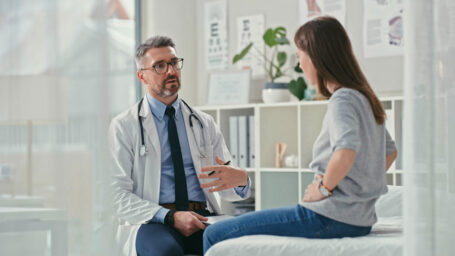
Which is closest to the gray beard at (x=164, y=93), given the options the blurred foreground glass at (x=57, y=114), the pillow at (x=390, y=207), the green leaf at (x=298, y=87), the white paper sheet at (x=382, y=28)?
the pillow at (x=390, y=207)

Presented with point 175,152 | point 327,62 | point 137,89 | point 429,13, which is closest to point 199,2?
point 137,89

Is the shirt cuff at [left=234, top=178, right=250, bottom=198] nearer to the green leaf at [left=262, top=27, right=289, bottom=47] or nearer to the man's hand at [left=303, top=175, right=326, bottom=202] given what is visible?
the man's hand at [left=303, top=175, right=326, bottom=202]

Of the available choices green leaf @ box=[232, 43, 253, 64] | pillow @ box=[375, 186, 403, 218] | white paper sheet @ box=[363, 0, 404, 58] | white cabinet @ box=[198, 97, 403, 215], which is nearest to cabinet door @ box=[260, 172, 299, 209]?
white cabinet @ box=[198, 97, 403, 215]

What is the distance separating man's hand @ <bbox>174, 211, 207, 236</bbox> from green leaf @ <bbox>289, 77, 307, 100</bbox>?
6.49 ft

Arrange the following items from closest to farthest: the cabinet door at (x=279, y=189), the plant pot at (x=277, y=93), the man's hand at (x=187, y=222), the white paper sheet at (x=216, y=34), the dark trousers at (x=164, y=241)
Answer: the dark trousers at (x=164, y=241)
the man's hand at (x=187, y=222)
the cabinet door at (x=279, y=189)
the plant pot at (x=277, y=93)
the white paper sheet at (x=216, y=34)

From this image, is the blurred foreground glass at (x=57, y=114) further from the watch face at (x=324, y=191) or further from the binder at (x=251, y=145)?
the binder at (x=251, y=145)

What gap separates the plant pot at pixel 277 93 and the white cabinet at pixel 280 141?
49mm

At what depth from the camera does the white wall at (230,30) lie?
387cm

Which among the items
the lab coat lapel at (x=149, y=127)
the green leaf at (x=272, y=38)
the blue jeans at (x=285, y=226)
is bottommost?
the blue jeans at (x=285, y=226)

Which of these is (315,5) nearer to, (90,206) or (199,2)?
(199,2)

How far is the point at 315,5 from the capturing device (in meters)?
4.18

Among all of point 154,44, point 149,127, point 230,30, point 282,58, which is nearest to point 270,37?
point 282,58

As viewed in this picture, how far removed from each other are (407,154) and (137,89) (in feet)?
10.5

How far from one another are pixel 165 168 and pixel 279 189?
174cm
